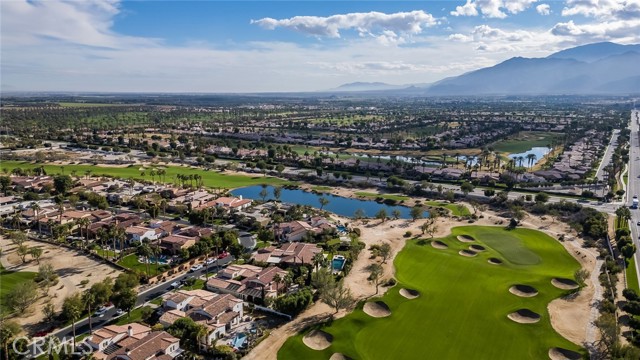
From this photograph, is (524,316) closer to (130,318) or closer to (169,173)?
(130,318)

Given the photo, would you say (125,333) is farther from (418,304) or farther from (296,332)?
(418,304)

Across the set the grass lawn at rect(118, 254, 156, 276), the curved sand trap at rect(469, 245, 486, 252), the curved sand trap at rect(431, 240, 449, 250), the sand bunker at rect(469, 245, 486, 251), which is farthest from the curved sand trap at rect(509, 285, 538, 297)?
the grass lawn at rect(118, 254, 156, 276)

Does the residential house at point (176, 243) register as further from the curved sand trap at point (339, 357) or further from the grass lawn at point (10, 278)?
the curved sand trap at point (339, 357)

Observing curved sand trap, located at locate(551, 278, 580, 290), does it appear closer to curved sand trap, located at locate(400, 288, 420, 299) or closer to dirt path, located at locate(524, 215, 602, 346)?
dirt path, located at locate(524, 215, 602, 346)

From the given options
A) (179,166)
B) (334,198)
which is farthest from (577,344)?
(179,166)

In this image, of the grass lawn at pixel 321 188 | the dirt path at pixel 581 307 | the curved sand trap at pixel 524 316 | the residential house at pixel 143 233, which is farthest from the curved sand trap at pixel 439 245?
the residential house at pixel 143 233

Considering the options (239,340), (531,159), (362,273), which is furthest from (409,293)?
(531,159)
